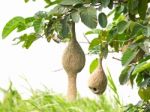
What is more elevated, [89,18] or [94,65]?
[89,18]

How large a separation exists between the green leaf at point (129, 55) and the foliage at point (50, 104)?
166 cm

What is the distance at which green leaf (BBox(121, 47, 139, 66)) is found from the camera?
1214 millimetres

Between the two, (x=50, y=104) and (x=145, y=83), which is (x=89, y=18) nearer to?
(x=145, y=83)

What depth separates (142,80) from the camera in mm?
1388

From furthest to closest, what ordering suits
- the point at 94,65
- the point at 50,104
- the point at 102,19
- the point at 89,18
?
the point at 50,104
the point at 94,65
the point at 102,19
the point at 89,18

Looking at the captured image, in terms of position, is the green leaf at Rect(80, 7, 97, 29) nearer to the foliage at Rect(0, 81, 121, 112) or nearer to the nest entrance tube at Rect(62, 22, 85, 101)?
the nest entrance tube at Rect(62, 22, 85, 101)

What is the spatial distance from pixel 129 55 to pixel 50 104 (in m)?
1.78

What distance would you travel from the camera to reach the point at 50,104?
2977 millimetres

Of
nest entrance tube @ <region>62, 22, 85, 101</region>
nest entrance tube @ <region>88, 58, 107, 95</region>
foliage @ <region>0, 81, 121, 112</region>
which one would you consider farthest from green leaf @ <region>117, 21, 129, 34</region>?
foliage @ <region>0, 81, 121, 112</region>

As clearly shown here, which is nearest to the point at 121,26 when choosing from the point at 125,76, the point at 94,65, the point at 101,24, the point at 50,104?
the point at 101,24

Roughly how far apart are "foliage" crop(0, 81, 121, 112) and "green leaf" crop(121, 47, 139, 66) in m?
1.66

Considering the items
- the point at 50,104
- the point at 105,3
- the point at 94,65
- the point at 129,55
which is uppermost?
the point at 105,3

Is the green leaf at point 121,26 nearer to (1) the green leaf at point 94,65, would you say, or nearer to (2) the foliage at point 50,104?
(1) the green leaf at point 94,65

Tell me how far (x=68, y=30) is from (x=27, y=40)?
125mm
